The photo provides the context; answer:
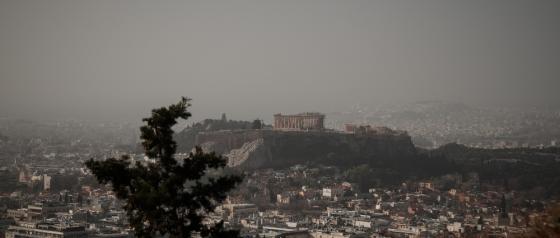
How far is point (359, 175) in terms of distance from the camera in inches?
4545

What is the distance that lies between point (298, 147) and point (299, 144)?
27.3 inches

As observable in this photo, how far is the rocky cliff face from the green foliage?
95834mm

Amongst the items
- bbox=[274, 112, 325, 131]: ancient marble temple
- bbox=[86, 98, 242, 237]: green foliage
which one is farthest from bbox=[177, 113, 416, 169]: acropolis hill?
bbox=[86, 98, 242, 237]: green foliage

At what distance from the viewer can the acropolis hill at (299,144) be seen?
12650 centimetres

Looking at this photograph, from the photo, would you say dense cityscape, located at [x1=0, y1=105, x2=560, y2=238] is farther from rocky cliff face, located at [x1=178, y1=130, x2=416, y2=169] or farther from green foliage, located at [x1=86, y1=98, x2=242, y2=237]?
green foliage, located at [x1=86, y1=98, x2=242, y2=237]

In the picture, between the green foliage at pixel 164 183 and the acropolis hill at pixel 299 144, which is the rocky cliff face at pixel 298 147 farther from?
the green foliage at pixel 164 183

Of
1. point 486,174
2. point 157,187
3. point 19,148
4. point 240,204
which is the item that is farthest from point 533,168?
point 157,187

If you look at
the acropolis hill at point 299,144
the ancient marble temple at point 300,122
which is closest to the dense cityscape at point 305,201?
the ancient marble temple at point 300,122

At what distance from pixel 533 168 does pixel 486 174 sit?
8.83 meters

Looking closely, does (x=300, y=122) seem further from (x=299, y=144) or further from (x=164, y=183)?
(x=164, y=183)

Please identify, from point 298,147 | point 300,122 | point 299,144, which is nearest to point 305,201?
point 298,147

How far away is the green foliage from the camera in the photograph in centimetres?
2509

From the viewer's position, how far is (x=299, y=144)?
131750mm

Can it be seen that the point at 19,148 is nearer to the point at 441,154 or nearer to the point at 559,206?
the point at 441,154
